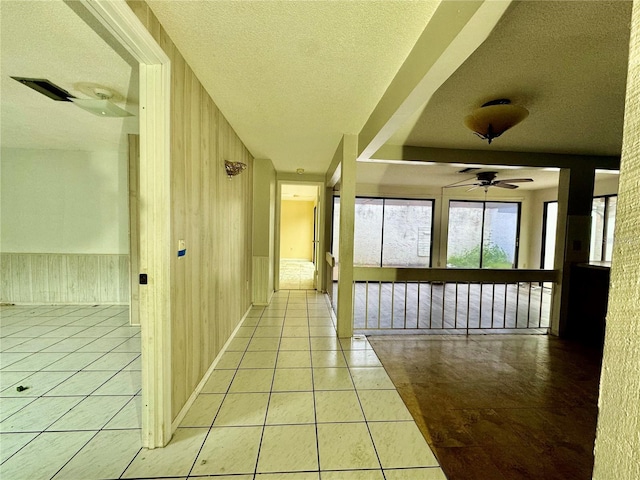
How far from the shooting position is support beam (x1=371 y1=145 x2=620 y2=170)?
3.31 m

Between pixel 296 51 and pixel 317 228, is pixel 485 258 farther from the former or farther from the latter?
pixel 296 51

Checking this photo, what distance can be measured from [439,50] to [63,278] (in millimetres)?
5401

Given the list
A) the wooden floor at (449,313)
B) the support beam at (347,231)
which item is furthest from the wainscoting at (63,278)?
the wooden floor at (449,313)

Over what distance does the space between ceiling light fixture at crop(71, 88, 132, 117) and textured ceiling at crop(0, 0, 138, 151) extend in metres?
0.07

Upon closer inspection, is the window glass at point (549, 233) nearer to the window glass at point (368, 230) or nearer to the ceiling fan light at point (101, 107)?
the window glass at point (368, 230)

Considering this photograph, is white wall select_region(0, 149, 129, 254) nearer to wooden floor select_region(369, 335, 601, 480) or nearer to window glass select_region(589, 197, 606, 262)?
wooden floor select_region(369, 335, 601, 480)

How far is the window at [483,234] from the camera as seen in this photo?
22.1ft

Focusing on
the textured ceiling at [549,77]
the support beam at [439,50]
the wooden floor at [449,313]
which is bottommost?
the wooden floor at [449,313]

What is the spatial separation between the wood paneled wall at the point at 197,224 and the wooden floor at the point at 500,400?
162cm

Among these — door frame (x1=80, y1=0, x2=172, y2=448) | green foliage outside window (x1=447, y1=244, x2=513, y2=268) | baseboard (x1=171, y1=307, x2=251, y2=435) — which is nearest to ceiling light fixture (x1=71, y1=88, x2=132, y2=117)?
door frame (x1=80, y1=0, x2=172, y2=448)

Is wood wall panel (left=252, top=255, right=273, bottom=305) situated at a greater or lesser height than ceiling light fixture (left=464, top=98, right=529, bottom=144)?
lesser

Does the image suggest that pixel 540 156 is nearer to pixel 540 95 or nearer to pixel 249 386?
pixel 540 95

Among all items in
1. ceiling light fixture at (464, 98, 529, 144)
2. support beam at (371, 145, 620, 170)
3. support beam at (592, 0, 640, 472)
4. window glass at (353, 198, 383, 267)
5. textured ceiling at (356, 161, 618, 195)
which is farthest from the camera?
window glass at (353, 198, 383, 267)

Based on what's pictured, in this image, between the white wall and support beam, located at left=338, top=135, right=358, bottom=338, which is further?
the white wall
